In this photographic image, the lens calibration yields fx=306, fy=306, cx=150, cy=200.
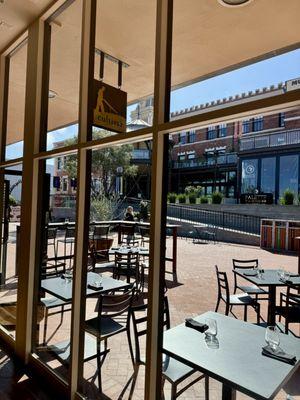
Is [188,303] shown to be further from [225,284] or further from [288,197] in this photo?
[288,197]

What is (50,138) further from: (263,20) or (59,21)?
(263,20)

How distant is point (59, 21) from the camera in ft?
8.89

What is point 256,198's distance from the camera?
1441 cm

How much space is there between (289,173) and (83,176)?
→ 1275 centimetres

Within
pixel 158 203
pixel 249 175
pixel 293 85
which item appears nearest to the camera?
pixel 293 85

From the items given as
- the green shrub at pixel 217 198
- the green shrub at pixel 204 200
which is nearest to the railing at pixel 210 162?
the green shrub at pixel 217 198

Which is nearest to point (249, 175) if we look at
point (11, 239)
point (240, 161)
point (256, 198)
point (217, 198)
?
point (240, 161)

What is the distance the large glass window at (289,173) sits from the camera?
12.6m

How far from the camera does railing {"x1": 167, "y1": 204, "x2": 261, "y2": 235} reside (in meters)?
13.6

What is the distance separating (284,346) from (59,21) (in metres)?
3.11

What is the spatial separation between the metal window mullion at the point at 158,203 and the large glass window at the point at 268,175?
42.4 feet

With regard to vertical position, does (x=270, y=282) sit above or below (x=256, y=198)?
below

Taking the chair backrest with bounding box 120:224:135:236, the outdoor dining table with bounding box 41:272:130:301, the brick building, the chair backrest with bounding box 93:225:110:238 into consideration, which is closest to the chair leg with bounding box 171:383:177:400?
the outdoor dining table with bounding box 41:272:130:301

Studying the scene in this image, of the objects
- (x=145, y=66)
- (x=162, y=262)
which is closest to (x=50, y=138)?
(x=145, y=66)
